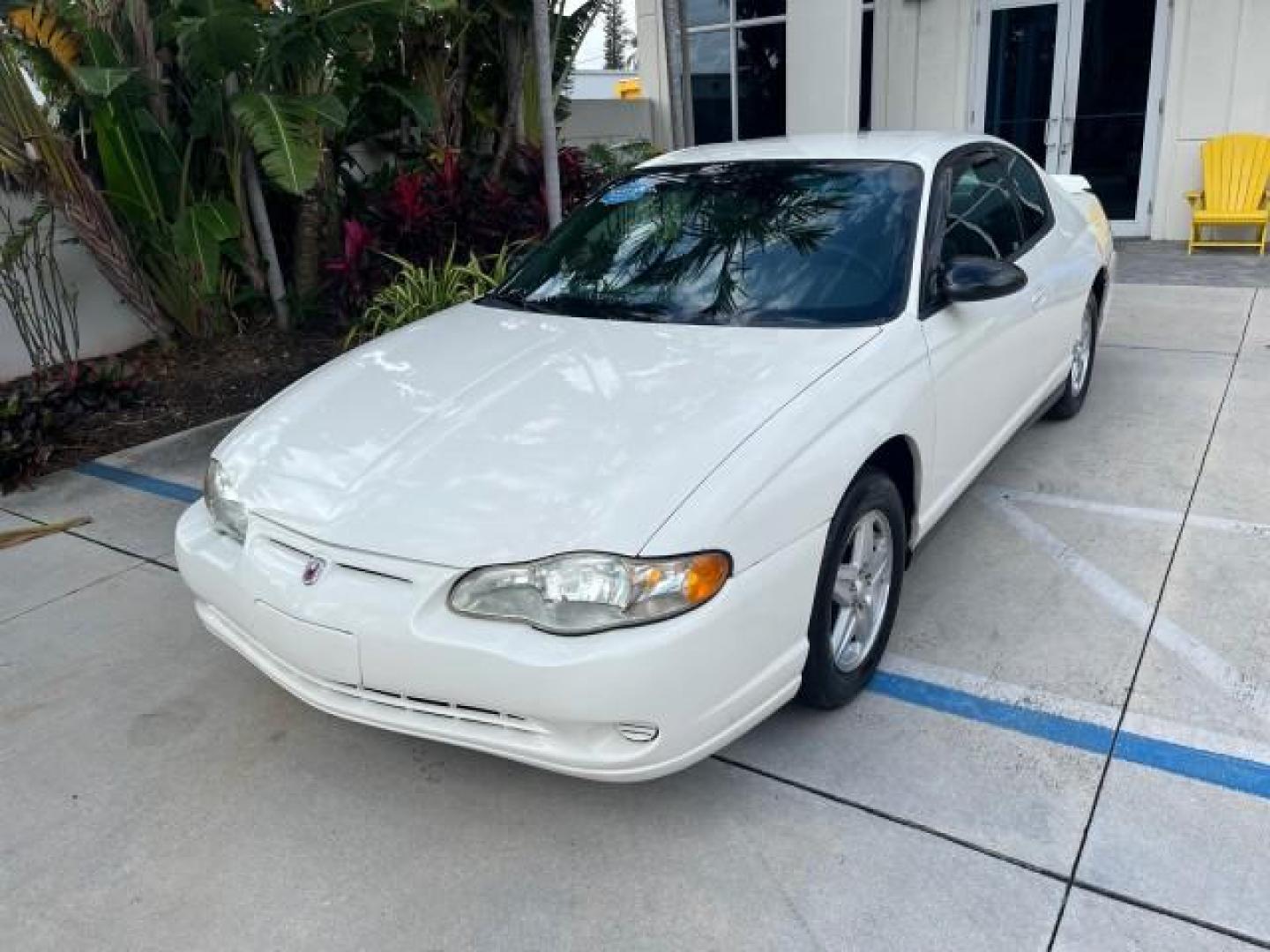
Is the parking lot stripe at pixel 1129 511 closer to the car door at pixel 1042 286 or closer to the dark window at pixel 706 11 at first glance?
the car door at pixel 1042 286

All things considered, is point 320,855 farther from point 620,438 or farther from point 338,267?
point 338,267

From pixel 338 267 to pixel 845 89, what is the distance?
225 inches

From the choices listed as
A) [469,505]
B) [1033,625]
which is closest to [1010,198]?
Result: [1033,625]

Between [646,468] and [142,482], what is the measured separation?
3.96 meters

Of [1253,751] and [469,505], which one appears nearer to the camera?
[469,505]

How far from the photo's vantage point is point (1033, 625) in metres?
3.59

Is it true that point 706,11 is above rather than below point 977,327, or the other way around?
above

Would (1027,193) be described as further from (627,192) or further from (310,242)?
(310,242)

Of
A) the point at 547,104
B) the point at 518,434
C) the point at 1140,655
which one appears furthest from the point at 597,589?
the point at 547,104

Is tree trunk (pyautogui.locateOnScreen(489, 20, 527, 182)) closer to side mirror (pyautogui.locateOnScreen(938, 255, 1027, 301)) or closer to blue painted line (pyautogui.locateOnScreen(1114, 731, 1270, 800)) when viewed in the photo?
side mirror (pyautogui.locateOnScreen(938, 255, 1027, 301))

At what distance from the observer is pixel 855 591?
3.12m

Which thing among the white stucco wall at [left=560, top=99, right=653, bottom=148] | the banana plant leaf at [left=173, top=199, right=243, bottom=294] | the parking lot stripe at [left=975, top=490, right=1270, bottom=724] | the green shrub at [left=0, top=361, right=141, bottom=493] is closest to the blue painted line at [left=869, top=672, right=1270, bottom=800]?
the parking lot stripe at [left=975, top=490, right=1270, bottom=724]

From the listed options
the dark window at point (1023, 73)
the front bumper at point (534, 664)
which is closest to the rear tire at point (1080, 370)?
the front bumper at point (534, 664)

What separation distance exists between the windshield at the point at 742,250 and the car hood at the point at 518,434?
0.17 m
